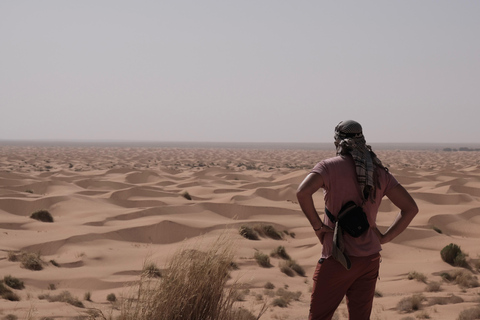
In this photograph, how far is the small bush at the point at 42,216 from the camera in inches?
574

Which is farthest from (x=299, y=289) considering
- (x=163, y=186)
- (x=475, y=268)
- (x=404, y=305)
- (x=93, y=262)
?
(x=163, y=186)

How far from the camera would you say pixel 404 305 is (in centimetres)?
687

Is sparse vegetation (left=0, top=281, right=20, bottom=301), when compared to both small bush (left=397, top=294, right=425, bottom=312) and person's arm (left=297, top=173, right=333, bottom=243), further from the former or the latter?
person's arm (left=297, top=173, right=333, bottom=243)

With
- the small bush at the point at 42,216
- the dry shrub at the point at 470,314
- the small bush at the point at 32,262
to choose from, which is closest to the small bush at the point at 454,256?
the dry shrub at the point at 470,314

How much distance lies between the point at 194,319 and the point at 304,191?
4.17ft

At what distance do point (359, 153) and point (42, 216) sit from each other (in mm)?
12793

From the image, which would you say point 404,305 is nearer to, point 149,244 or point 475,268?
point 475,268

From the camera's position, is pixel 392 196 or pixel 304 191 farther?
pixel 392 196

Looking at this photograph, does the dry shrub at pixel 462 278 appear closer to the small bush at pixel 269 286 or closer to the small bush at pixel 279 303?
the small bush at pixel 269 286

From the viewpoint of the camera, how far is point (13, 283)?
8078 mm

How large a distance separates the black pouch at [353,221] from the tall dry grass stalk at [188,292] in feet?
3.44

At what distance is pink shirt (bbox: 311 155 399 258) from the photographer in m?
3.31

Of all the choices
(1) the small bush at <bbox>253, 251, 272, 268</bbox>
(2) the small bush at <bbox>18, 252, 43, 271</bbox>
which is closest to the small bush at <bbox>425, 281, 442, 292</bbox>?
(1) the small bush at <bbox>253, 251, 272, 268</bbox>

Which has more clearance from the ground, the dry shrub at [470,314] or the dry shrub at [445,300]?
the dry shrub at [470,314]
